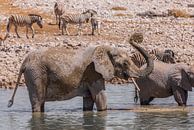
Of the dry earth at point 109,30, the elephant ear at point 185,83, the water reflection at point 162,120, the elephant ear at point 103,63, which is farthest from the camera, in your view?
the dry earth at point 109,30

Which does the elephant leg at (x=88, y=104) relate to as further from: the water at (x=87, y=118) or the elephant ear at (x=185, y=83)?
the elephant ear at (x=185, y=83)

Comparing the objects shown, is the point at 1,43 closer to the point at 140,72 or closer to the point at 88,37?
the point at 88,37

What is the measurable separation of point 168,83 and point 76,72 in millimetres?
2796

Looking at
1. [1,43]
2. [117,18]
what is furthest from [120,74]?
[117,18]

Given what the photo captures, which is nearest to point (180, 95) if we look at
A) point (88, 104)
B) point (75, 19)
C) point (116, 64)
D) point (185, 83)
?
point (185, 83)

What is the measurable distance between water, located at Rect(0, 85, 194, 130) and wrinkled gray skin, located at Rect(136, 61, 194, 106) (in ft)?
0.89

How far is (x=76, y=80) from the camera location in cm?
1580

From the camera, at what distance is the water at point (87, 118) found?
14141 millimetres

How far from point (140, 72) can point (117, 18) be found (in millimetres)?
24460

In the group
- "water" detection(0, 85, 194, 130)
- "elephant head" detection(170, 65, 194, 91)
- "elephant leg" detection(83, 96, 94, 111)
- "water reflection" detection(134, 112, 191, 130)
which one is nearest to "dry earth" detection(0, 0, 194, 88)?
A: "water" detection(0, 85, 194, 130)

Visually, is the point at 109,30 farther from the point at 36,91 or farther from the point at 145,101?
the point at 36,91

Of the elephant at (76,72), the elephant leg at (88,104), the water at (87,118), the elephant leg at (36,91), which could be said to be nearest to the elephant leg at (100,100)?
the elephant at (76,72)

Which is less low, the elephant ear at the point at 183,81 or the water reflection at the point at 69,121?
the elephant ear at the point at 183,81

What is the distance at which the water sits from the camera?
557 inches
